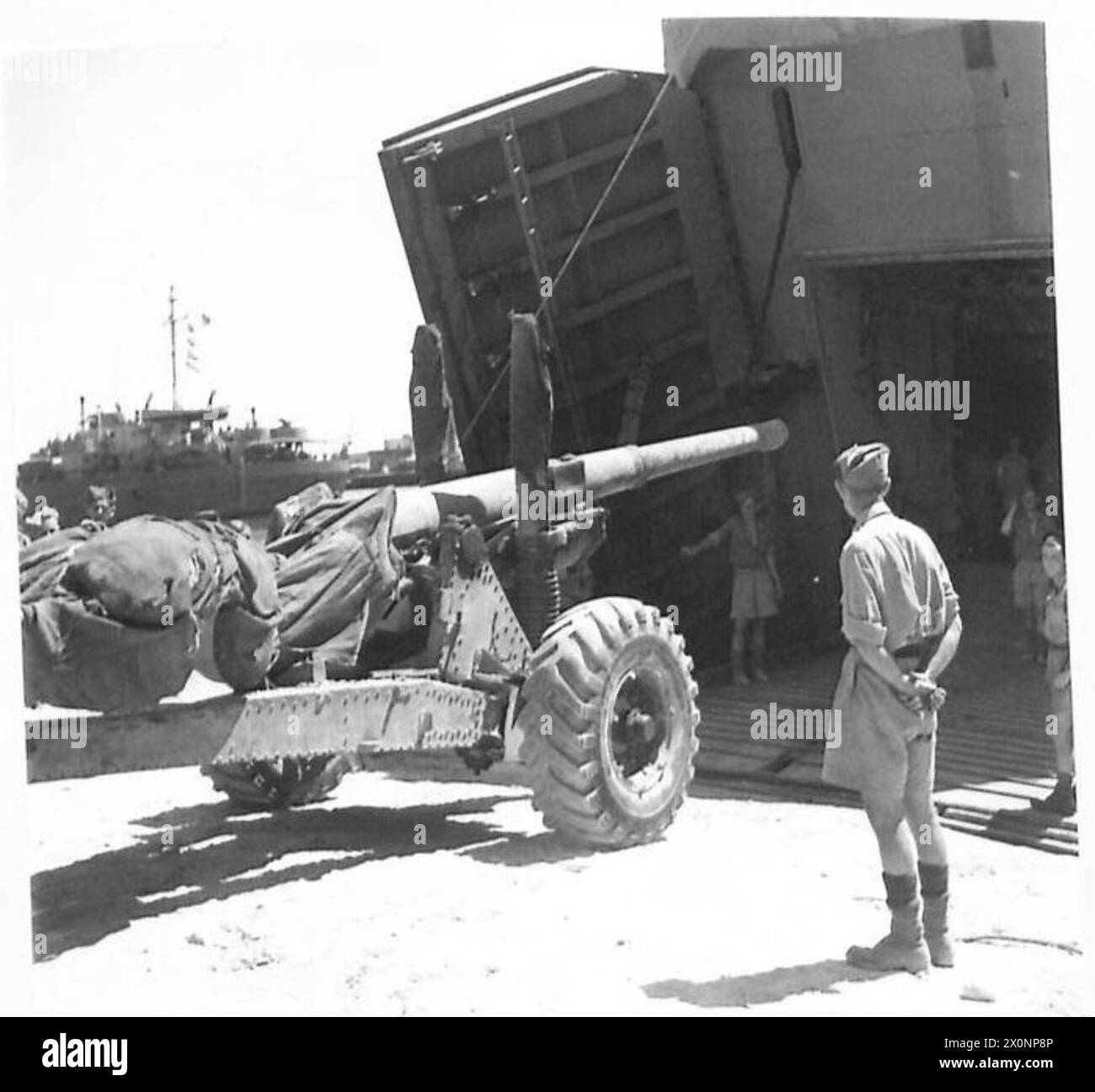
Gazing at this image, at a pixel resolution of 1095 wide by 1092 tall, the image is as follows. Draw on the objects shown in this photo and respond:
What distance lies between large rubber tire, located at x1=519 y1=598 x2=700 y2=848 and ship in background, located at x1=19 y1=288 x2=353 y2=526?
616cm

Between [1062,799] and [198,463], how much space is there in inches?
432

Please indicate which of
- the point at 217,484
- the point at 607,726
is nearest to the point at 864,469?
the point at 607,726

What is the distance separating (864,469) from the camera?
5.11 metres

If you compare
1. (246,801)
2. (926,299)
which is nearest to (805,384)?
(926,299)

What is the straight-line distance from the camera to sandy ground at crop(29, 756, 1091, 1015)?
5020mm

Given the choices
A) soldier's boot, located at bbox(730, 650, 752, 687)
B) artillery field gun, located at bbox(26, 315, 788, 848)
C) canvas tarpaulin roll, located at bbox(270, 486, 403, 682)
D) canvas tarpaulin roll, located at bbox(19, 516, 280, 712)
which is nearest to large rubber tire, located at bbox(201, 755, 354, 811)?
artillery field gun, located at bbox(26, 315, 788, 848)

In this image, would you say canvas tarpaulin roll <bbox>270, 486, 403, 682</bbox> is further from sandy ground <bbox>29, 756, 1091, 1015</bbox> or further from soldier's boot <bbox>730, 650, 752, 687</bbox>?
soldier's boot <bbox>730, 650, 752, 687</bbox>

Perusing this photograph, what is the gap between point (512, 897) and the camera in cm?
603

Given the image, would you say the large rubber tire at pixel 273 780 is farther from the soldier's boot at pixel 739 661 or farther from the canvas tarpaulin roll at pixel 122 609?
the soldier's boot at pixel 739 661

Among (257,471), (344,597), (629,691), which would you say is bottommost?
(629,691)

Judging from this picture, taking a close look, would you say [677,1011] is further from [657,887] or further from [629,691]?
[629,691]

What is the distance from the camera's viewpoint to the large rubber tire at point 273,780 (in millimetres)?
7348

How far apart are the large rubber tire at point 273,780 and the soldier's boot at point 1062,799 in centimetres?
306

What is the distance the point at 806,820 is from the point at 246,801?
2.45m
